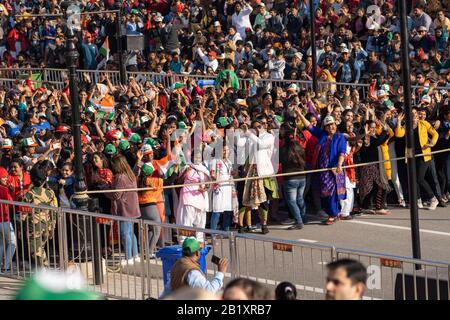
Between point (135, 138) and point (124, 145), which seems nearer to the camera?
point (124, 145)

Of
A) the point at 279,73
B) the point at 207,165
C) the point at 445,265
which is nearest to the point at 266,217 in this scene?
the point at 207,165

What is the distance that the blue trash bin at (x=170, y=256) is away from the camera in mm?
12559

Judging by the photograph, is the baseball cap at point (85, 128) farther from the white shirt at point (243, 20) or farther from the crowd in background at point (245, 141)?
the white shirt at point (243, 20)

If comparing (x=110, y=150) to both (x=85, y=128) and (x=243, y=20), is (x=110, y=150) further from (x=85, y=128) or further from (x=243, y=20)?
(x=243, y=20)

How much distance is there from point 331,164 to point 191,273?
24.2 feet

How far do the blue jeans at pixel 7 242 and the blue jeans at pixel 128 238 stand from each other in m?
1.62

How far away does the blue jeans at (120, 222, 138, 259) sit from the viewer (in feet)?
43.5

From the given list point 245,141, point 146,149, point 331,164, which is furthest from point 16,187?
point 331,164

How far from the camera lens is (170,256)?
12750 mm

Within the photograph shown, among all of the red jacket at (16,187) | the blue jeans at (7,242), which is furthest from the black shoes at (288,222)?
the blue jeans at (7,242)

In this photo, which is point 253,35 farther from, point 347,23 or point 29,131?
point 29,131

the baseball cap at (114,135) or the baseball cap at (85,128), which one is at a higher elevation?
the baseball cap at (85,128)

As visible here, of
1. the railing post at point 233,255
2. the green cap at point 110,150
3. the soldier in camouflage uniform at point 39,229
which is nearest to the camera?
the railing post at point 233,255
